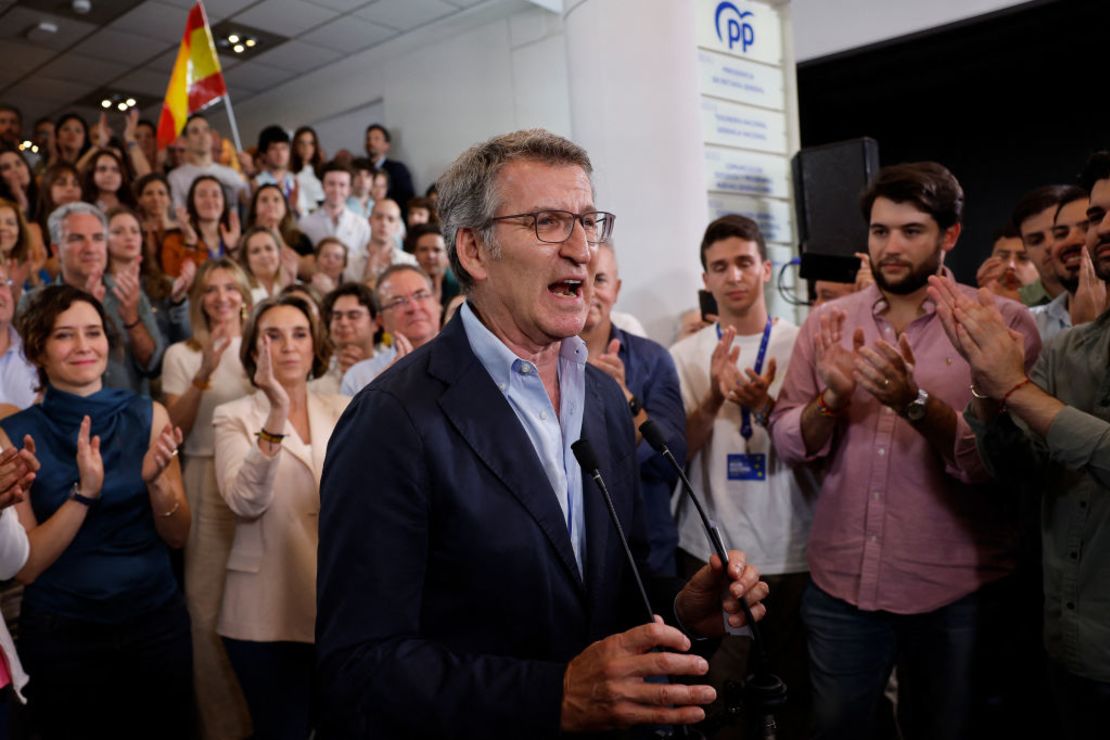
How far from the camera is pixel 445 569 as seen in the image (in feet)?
3.85

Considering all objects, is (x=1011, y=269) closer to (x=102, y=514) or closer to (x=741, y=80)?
(x=741, y=80)

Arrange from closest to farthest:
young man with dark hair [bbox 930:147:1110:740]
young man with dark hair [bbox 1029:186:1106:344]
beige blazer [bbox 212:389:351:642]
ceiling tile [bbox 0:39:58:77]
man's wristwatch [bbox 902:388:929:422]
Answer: young man with dark hair [bbox 930:147:1110:740], man's wristwatch [bbox 902:388:929:422], beige blazer [bbox 212:389:351:642], young man with dark hair [bbox 1029:186:1106:344], ceiling tile [bbox 0:39:58:77]

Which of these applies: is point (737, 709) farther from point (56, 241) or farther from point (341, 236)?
point (341, 236)

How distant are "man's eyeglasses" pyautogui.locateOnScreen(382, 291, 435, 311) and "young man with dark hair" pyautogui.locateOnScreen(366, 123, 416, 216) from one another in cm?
527

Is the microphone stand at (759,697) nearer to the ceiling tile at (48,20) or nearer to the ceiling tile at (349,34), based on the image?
the ceiling tile at (349,34)

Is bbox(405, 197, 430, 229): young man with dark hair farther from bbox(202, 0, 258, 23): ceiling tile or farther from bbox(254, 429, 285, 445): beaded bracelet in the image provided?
bbox(254, 429, 285, 445): beaded bracelet

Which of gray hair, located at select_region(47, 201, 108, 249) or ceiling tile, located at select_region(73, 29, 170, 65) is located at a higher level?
ceiling tile, located at select_region(73, 29, 170, 65)

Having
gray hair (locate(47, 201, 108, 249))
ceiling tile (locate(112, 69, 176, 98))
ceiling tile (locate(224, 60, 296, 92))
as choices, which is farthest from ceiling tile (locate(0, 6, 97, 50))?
gray hair (locate(47, 201, 108, 249))

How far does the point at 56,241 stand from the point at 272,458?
191cm

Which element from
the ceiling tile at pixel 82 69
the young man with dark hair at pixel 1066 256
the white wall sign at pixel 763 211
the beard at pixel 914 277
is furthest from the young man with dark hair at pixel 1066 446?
the ceiling tile at pixel 82 69

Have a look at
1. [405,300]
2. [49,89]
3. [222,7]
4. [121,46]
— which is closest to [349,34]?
[222,7]

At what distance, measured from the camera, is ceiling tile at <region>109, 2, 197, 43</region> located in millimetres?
6930

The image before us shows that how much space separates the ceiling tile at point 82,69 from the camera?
313 inches

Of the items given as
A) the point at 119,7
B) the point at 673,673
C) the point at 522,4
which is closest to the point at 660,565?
the point at 673,673
